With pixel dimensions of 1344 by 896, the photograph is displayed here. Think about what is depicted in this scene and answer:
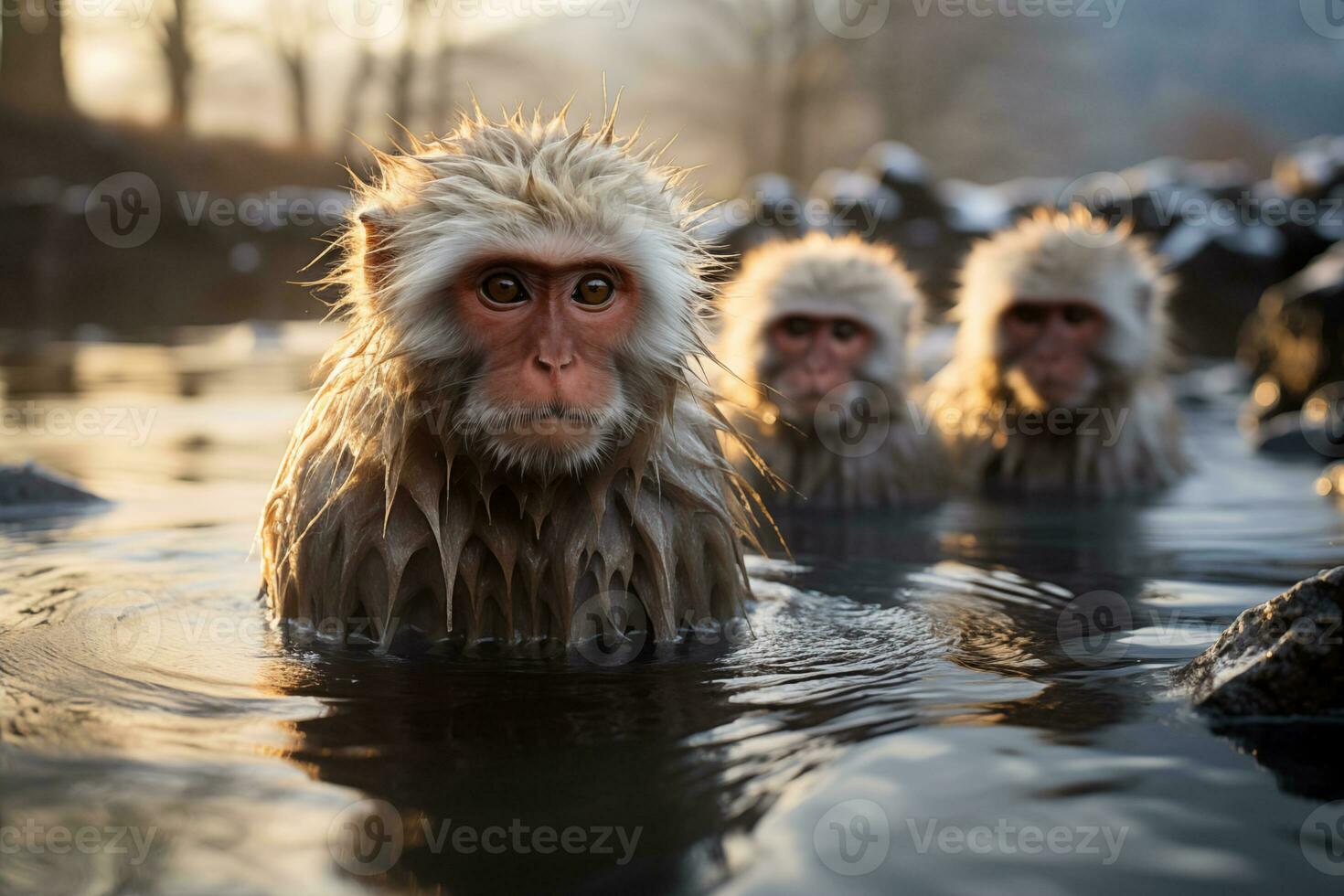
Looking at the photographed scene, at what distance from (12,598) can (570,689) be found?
1.64m

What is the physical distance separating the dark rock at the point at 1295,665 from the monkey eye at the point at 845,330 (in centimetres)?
332

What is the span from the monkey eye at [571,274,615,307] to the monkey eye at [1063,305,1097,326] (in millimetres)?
3976

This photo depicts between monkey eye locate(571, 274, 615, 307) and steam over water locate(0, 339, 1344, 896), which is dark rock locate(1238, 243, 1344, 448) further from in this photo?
monkey eye locate(571, 274, 615, 307)

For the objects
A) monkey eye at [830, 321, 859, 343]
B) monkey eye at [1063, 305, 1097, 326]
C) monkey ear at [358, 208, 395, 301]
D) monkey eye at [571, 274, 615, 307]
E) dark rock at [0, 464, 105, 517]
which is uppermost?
monkey eye at [1063, 305, 1097, 326]

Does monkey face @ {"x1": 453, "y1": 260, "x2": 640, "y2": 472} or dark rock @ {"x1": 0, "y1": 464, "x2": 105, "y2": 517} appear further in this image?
dark rock @ {"x1": 0, "y1": 464, "x2": 105, "y2": 517}

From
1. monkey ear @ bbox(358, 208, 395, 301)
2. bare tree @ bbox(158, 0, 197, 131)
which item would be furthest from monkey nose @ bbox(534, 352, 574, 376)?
bare tree @ bbox(158, 0, 197, 131)

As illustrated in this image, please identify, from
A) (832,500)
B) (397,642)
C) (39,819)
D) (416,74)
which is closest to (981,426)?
(832,500)

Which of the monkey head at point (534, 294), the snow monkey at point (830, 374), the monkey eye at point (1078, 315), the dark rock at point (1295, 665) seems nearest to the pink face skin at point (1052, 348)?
the monkey eye at point (1078, 315)

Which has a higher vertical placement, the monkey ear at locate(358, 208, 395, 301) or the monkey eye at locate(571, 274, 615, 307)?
the monkey ear at locate(358, 208, 395, 301)

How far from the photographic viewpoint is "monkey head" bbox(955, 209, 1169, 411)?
6.36m

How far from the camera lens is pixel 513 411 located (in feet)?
9.22

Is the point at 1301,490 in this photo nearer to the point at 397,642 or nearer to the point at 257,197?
the point at 397,642

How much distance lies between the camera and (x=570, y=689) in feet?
9.28

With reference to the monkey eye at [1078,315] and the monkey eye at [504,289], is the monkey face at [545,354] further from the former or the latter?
the monkey eye at [1078,315]
